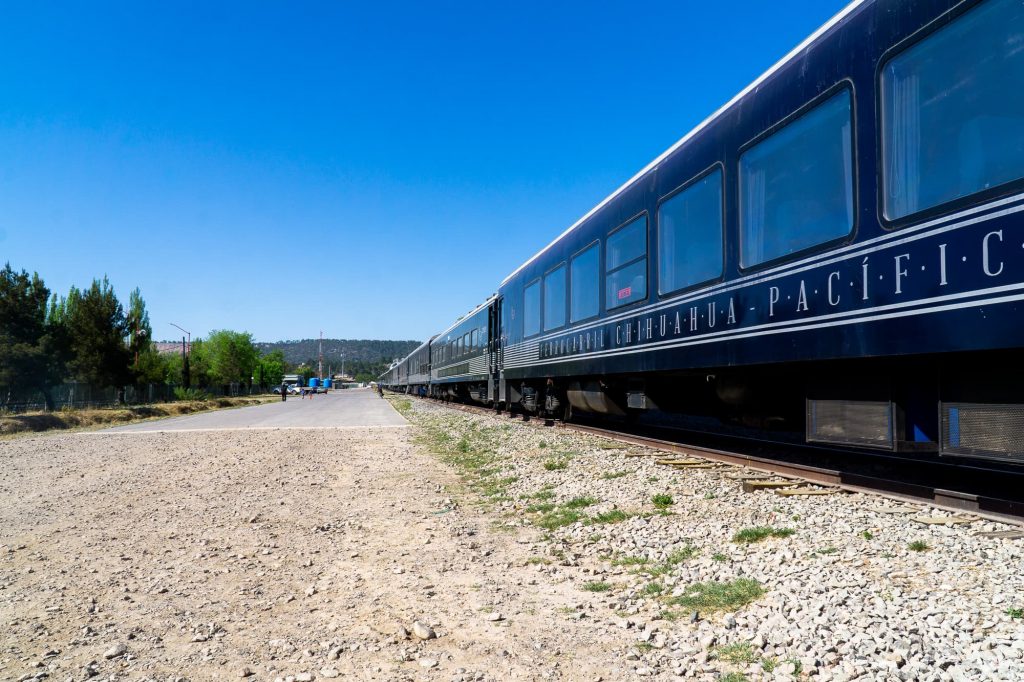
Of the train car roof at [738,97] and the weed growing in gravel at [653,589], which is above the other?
the train car roof at [738,97]

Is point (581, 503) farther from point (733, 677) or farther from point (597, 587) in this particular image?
point (733, 677)

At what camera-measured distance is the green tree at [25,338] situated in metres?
35.0

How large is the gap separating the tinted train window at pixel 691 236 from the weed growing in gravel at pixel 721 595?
157 inches

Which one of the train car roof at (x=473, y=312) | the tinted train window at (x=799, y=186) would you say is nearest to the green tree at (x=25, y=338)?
the train car roof at (x=473, y=312)

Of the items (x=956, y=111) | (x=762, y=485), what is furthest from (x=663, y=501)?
(x=956, y=111)

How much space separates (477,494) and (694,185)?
474 centimetres

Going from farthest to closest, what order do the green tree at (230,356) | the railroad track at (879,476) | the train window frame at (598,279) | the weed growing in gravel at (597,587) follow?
the green tree at (230,356)
the train window frame at (598,279)
the railroad track at (879,476)
the weed growing in gravel at (597,587)

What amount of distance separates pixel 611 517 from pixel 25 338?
4346cm

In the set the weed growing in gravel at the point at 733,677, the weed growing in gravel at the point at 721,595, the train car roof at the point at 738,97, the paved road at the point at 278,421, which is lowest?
the paved road at the point at 278,421

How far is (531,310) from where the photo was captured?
16.7 metres

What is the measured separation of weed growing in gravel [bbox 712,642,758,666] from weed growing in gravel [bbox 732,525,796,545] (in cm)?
149

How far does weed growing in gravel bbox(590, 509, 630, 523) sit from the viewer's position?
6254 millimetres

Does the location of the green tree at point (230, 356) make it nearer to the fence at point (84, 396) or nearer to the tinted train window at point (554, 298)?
the fence at point (84, 396)

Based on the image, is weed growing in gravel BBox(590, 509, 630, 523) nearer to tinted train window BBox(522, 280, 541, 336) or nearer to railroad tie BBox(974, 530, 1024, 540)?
railroad tie BBox(974, 530, 1024, 540)
